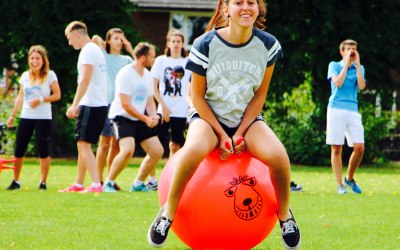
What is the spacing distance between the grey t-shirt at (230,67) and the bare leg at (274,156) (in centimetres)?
26

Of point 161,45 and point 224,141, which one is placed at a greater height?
point 224,141

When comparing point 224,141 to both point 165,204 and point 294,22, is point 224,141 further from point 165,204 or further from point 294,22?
point 294,22

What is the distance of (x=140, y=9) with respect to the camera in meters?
24.2

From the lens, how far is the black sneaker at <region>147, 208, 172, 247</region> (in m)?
6.62

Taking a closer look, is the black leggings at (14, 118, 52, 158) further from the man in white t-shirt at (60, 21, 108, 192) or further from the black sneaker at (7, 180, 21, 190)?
the man in white t-shirt at (60, 21, 108, 192)

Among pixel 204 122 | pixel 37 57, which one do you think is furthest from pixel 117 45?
pixel 204 122

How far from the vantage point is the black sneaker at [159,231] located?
21.7 ft

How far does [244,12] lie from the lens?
6.60 meters

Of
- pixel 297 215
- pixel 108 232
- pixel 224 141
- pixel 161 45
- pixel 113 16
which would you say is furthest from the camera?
pixel 161 45

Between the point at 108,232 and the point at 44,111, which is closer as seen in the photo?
the point at 108,232

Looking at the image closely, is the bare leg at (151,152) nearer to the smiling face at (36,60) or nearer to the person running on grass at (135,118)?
the person running on grass at (135,118)

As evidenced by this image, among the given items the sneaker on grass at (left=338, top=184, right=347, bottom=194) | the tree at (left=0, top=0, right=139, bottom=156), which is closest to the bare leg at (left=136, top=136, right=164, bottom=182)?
the sneaker on grass at (left=338, top=184, right=347, bottom=194)

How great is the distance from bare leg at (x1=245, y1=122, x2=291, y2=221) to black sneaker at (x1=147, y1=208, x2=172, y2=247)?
92cm

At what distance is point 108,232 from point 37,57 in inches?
210
